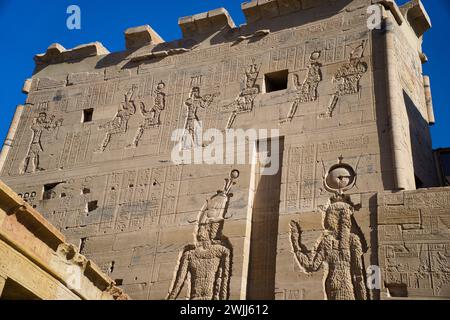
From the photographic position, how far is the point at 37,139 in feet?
42.0

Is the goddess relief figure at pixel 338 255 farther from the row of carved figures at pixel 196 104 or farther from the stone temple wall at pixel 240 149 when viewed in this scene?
the row of carved figures at pixel 196 104

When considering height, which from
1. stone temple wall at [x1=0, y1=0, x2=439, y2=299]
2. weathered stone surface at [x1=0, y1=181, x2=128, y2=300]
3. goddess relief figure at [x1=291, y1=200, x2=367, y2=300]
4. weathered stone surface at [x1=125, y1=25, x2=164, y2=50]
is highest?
weathered stone surface at [x1=125, y1=25, x2=164, y2=50]

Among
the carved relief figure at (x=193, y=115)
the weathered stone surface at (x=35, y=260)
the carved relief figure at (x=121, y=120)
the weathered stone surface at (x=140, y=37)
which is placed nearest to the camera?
the weathered stone surface at (x=35, y=260)

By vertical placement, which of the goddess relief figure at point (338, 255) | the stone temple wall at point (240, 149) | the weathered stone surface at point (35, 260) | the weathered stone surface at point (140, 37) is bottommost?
the weathered stone surface at point (35, 260)

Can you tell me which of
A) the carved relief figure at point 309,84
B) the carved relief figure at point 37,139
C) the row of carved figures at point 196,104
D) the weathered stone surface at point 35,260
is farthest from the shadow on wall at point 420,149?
the carved relief figure at point 37,139

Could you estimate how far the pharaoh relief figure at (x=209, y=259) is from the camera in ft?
29.7

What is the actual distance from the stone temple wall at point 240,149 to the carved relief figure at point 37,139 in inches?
1.2

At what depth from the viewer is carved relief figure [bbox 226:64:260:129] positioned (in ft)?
35.2

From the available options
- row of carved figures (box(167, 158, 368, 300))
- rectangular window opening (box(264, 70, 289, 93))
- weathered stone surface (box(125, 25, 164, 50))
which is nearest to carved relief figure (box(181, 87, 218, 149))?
rectangular window opening (box(264, 70, 289, 93))

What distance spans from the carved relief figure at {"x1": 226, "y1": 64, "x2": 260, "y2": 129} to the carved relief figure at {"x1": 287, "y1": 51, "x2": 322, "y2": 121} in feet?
2.62

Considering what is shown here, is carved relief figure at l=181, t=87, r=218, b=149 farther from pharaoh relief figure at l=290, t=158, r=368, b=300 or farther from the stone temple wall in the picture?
pharaoh relief figure at l=290, t=158, r=368, b=300

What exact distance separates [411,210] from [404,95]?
8.89ft

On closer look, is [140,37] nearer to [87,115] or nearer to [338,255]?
[87,115]
